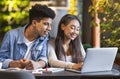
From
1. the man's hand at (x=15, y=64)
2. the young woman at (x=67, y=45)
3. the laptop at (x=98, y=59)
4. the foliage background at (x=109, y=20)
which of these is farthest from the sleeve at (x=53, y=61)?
the foliage background at (x=109, y=20)

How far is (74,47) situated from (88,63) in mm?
502

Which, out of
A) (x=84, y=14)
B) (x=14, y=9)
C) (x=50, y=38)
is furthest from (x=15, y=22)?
(x=50, y=38)

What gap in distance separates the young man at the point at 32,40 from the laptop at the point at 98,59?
1.48 ft

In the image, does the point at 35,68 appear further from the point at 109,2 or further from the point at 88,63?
the point at 109,2

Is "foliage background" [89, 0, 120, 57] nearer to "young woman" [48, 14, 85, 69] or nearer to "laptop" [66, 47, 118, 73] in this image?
"young woman" [48, 14, 85, 69]

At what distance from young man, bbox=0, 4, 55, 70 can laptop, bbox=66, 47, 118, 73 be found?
0.45m

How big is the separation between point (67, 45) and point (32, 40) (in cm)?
32

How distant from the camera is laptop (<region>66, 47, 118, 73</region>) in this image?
2.23 meters

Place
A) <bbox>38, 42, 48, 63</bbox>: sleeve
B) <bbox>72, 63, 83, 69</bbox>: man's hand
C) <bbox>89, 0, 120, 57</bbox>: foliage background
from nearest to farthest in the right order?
<bbox>72, 63, 83, 69</bbox>: man's hand, <bbox>38, 42, 48, 63</bbox>: sleeve, <bbox>89, 0, 120, 57</bbox>: foliage background

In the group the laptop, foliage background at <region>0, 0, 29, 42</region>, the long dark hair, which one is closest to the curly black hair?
the long dark hair

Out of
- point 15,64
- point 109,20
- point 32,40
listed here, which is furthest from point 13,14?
point 15,64

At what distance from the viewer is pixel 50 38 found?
280 cm

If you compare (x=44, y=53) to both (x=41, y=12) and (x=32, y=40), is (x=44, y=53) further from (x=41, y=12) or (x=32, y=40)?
(x=41, y=12)

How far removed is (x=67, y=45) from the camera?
2760 mm
